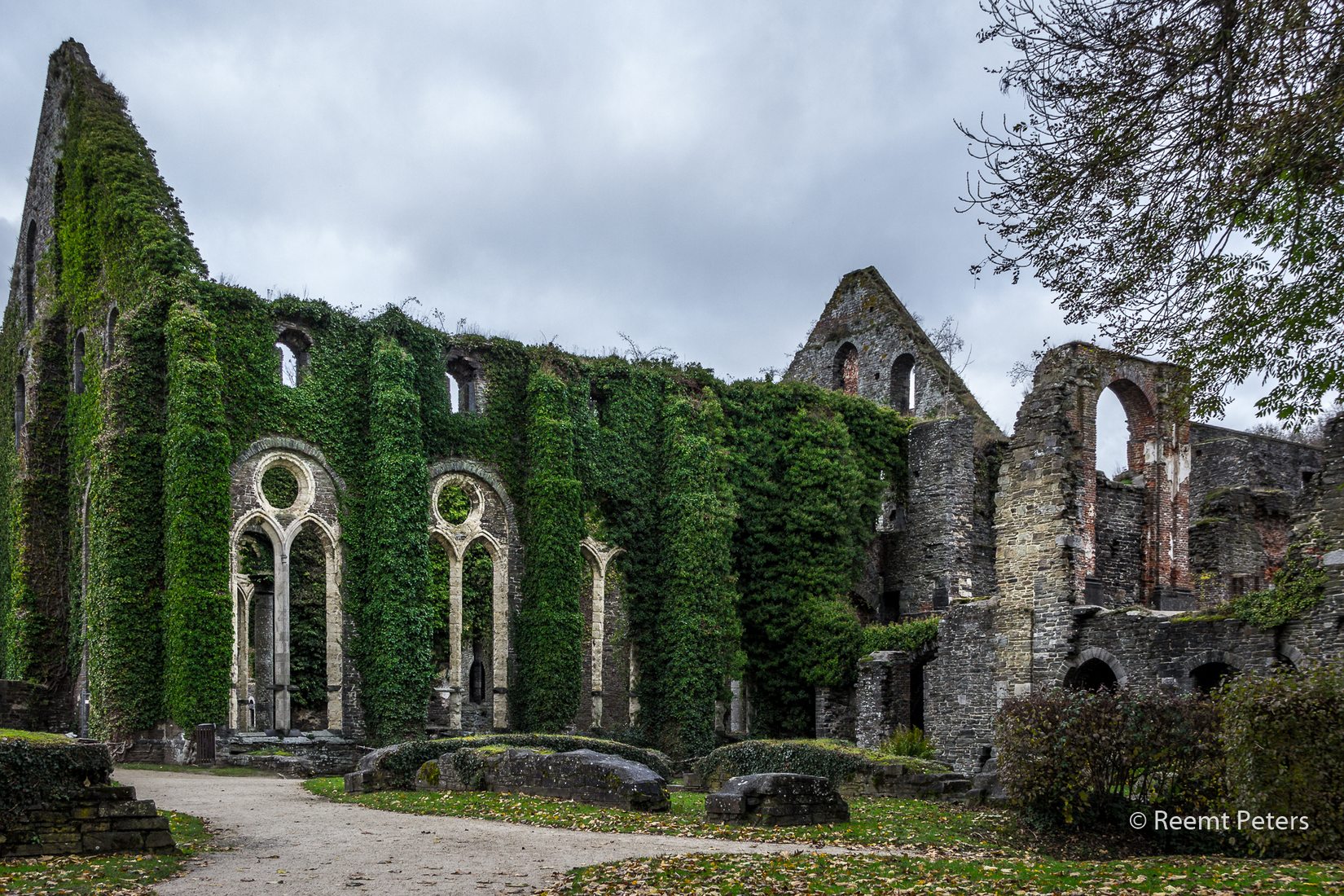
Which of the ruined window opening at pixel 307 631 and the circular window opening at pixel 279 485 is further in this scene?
the ruined window opening at pixel 307 631

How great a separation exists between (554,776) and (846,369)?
21429 millimetres

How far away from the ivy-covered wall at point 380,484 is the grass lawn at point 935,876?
14.5m

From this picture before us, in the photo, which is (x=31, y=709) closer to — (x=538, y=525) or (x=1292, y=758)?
(x=538, y=525)

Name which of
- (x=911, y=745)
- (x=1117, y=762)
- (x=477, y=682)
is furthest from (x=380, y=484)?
(x=1117, y=762)

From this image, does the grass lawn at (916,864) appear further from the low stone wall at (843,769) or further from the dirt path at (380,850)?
the low stone wall at (843,769)

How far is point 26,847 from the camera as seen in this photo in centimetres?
1073

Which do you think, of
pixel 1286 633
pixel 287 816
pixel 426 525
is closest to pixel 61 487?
pixel 426 525

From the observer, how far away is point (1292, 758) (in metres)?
11.3

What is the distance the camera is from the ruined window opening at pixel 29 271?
3109 cm

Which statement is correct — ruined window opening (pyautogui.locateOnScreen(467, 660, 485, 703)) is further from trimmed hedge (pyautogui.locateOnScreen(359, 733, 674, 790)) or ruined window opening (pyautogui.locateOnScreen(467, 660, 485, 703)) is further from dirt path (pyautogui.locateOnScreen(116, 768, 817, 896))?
dirt path (pyautogui.locateOnScreen(116, 768, 817, 896))

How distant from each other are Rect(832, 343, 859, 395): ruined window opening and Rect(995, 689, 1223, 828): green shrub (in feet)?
73.9

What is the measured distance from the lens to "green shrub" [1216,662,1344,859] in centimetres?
1097

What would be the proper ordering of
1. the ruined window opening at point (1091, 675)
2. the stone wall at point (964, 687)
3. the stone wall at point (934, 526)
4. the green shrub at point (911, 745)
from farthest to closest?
1. the stone wall at point (934, 526)
2. the stone wall at point (964, 687)
3. the green shrub at point (911, 745)
4. the ruined window opening at point (1091, 675)

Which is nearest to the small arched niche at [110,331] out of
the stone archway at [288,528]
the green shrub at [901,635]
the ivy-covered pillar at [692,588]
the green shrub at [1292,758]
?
the stone archway at [288,528]
